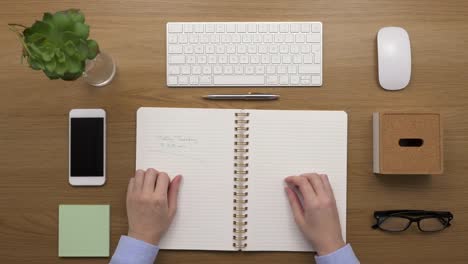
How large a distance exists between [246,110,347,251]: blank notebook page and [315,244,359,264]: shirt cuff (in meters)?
0.06

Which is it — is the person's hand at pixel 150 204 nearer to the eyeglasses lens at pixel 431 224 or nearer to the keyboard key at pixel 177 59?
the keyboard key at pixel 177 59

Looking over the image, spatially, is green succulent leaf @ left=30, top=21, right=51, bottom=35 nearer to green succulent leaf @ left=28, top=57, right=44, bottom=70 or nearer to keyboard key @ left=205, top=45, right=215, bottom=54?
green succulent leaf @ left=28, top=57, right=44, bottom=70

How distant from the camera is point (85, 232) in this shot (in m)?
0.89

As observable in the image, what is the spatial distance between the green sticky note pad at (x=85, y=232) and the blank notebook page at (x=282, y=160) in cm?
33

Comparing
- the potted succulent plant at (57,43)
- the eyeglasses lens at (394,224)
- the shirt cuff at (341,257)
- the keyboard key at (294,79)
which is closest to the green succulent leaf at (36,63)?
the potted succulent plant at (57,43)

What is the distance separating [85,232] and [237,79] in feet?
1.62

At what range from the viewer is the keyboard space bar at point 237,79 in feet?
2.88

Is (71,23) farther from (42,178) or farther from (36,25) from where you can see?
(42,178)

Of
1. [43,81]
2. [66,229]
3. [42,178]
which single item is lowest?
[66,229]

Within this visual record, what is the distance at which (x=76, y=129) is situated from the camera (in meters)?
0.89

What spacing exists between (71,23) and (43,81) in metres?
0.27

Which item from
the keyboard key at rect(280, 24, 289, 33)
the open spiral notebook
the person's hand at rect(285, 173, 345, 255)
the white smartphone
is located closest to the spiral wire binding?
the open spiral notebook

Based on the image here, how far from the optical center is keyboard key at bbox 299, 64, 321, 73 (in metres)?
0.87

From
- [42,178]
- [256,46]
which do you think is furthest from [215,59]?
[42,178]
